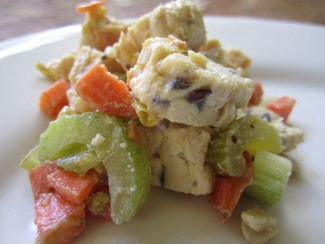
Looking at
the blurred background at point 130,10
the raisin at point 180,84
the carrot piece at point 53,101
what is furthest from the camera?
the blurred background at point 130,10

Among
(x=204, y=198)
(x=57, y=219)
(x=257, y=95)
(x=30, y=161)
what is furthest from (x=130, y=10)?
(x=57, y=219)

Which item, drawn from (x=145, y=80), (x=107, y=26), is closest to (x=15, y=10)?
(x=107, y=26)

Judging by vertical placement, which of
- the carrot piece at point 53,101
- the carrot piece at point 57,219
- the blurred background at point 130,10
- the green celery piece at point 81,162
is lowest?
the blurred background at point 130,10

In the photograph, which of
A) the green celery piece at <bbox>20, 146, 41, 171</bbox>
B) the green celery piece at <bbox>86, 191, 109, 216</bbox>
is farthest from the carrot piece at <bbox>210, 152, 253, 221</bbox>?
the green celery piece at <bbox>20, 146, 41, 171</bbox>

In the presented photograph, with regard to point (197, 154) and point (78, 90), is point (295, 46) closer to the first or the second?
point (197, 154)

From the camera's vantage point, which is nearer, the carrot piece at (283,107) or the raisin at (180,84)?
the raisin at (180,84)

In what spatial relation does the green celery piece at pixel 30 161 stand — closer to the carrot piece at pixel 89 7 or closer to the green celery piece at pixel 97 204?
the green celery piece at pixel 97 204

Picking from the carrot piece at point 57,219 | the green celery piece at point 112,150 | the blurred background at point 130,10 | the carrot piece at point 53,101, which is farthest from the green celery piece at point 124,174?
the blurred background at point 130,10
